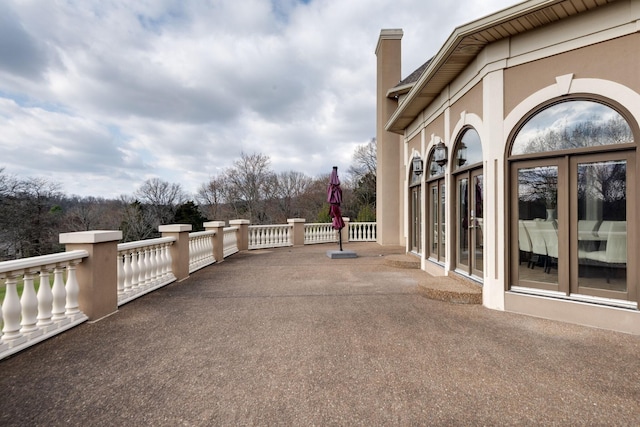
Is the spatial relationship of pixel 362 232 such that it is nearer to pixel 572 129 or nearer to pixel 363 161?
pixel 572 129

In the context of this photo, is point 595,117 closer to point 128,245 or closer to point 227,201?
point 128,245

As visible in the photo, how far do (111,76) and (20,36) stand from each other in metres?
4.65

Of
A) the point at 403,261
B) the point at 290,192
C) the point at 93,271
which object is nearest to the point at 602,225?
the point at 403,261

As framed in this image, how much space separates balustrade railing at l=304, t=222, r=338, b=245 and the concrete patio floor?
811cm

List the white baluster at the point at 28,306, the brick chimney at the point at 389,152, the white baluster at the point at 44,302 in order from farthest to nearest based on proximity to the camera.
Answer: the brick chimney at the point at 389,152, the white baluster at the point at 44,302, the white baluster at the point at 28,306

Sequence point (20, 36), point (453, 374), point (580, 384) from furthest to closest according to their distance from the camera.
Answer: point (20, 36)
point (453, 374)
point (580, 384)

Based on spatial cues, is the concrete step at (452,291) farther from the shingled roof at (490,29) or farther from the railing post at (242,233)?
the railing post at (242,233)

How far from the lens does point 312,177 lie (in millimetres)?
34750

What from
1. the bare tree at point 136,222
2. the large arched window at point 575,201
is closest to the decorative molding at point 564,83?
the large arched window at point 575,201

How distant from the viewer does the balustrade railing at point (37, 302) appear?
2.76 m

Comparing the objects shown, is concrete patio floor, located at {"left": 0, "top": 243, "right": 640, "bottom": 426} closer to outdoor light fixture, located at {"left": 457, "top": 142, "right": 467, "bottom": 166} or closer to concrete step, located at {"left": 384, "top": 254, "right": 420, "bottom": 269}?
outdoor light fixture, located at {"left": 457, "top": 142, "right": 467, "bottom": 166}

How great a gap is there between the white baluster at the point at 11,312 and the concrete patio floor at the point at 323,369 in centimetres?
28

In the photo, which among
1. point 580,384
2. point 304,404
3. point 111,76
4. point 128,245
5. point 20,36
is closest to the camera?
point 304,404

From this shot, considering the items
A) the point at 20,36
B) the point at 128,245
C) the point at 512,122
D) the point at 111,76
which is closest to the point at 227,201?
the point at 111,76
